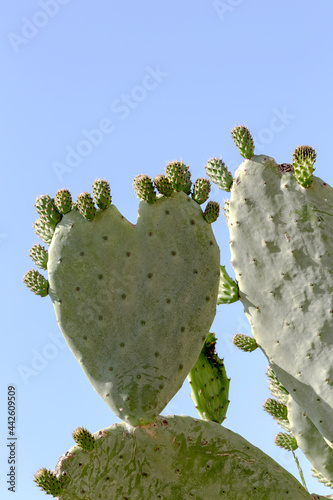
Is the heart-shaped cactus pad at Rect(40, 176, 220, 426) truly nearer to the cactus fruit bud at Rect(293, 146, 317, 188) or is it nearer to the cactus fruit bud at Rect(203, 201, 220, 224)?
the cactus fruit bud at Rect(203, 201, 220, 224)

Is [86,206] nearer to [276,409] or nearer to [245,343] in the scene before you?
[245,343]

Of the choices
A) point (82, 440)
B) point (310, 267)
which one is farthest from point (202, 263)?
point (82, 440)

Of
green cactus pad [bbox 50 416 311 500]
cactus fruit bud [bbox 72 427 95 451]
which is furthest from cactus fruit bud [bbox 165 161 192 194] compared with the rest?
cactus fruit bud [bbox 72 427 95 451]

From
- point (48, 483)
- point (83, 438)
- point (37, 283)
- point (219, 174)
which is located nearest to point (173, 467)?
point (83, 438)

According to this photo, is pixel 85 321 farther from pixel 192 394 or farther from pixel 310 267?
pixel 310 267

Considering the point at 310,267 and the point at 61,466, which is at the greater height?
the point at 310,267
